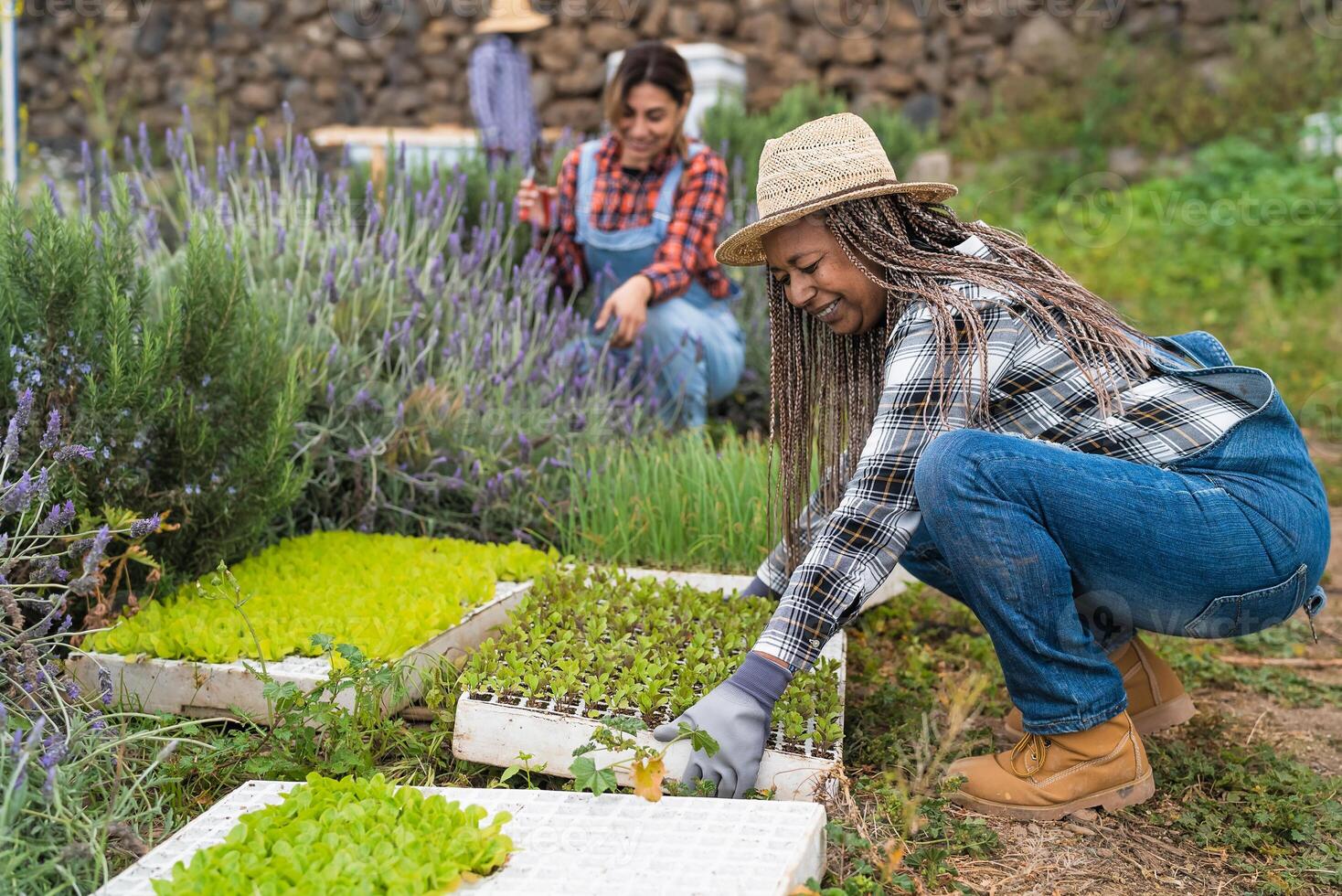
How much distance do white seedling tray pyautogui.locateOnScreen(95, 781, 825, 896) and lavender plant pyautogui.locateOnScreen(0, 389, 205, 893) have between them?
10cm

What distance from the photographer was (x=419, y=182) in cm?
476

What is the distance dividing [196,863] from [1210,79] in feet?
32.1

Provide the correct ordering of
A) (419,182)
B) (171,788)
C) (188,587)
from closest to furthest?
(171,788) → (188,587) → (419,182)

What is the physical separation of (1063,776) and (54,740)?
5.59ft

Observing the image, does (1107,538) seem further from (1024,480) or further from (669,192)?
(669,192)

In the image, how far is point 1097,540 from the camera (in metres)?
2.03

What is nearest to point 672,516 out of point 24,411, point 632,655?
point 632,655

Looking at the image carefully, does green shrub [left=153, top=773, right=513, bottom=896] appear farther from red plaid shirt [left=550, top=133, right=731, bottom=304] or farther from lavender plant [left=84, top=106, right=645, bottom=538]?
red plaid shirt [left=550, top=133, right=731, bottom=304]

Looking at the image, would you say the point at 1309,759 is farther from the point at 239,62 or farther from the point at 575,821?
the point at 239,62

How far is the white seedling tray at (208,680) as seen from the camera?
2246 mm

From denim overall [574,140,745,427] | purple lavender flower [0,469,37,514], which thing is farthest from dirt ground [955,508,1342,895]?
denim overall [574,140,745,427]

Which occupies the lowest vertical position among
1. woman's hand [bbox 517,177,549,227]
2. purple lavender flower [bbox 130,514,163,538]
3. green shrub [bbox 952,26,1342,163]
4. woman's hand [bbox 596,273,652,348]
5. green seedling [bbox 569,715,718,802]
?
green seedling [bbox 569,715,718,802]

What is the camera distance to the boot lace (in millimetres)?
2131

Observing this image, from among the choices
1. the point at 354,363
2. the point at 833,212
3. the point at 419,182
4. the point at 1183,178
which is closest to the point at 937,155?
the point at 1183,178
